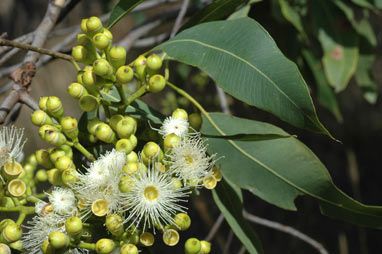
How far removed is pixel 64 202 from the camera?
81 centimetres

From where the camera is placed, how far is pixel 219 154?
1057 millimetres

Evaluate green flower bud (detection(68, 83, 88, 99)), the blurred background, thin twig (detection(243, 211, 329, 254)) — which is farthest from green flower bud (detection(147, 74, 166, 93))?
the blurred background

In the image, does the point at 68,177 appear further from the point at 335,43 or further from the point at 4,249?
the point at 335,43

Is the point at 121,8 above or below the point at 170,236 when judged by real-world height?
above

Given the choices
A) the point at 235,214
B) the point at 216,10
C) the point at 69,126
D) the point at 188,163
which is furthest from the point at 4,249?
the point at 216,10

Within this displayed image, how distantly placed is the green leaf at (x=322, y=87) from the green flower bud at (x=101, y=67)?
107cm

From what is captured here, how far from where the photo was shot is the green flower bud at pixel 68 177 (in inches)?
31.8

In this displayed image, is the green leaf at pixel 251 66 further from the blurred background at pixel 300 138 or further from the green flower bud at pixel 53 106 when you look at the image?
the blurred background at pixel 300 138

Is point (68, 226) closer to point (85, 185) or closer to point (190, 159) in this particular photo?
point (85, 185)

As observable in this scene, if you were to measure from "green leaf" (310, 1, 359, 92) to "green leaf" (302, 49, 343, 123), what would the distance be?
11 centimetres

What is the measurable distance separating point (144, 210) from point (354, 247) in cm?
290

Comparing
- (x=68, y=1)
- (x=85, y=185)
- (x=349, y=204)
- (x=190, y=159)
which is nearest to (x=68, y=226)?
(x=85, y=185)

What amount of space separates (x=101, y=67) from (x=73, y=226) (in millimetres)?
274

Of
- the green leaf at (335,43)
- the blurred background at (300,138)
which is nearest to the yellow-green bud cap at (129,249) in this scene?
the green leaf at (335,43)
